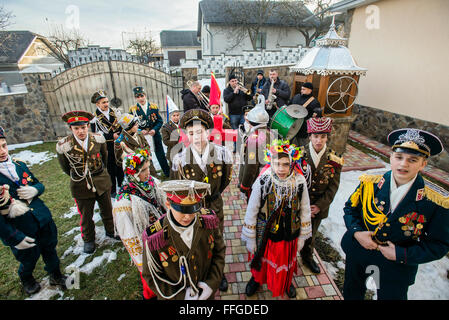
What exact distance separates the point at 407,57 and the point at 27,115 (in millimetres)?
13366

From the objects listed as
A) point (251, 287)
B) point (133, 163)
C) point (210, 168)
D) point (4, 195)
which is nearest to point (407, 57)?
point (210, 168)

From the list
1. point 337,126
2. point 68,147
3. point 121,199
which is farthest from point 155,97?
point 121,199

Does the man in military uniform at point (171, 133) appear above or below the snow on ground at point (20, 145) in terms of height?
above

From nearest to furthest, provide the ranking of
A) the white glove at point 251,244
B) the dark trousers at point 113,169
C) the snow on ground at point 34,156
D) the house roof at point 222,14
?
the white glove at point 251,244 → the dark trousers at point 113,169 → the snow on ground at point 34,156 → the house roof at point 222,14

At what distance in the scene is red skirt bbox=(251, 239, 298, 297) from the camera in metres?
2.67

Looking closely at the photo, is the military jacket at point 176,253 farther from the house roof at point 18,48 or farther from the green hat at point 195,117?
the house roof at point 18,48

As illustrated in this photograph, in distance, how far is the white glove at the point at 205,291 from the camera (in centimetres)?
192

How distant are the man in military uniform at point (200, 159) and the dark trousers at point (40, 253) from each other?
193cm

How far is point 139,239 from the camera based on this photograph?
7.91 feet

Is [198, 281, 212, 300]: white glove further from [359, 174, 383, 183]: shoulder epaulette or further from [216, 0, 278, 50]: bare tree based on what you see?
[216, 0, 278, 50]: bare tree

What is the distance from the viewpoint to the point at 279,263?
2691mm

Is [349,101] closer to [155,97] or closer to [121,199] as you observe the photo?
[121,199]

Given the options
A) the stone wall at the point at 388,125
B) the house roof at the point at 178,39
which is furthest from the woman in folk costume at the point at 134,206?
the house roof at the point at 178,39

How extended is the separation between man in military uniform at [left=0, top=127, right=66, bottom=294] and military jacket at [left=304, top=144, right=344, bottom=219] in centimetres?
364
